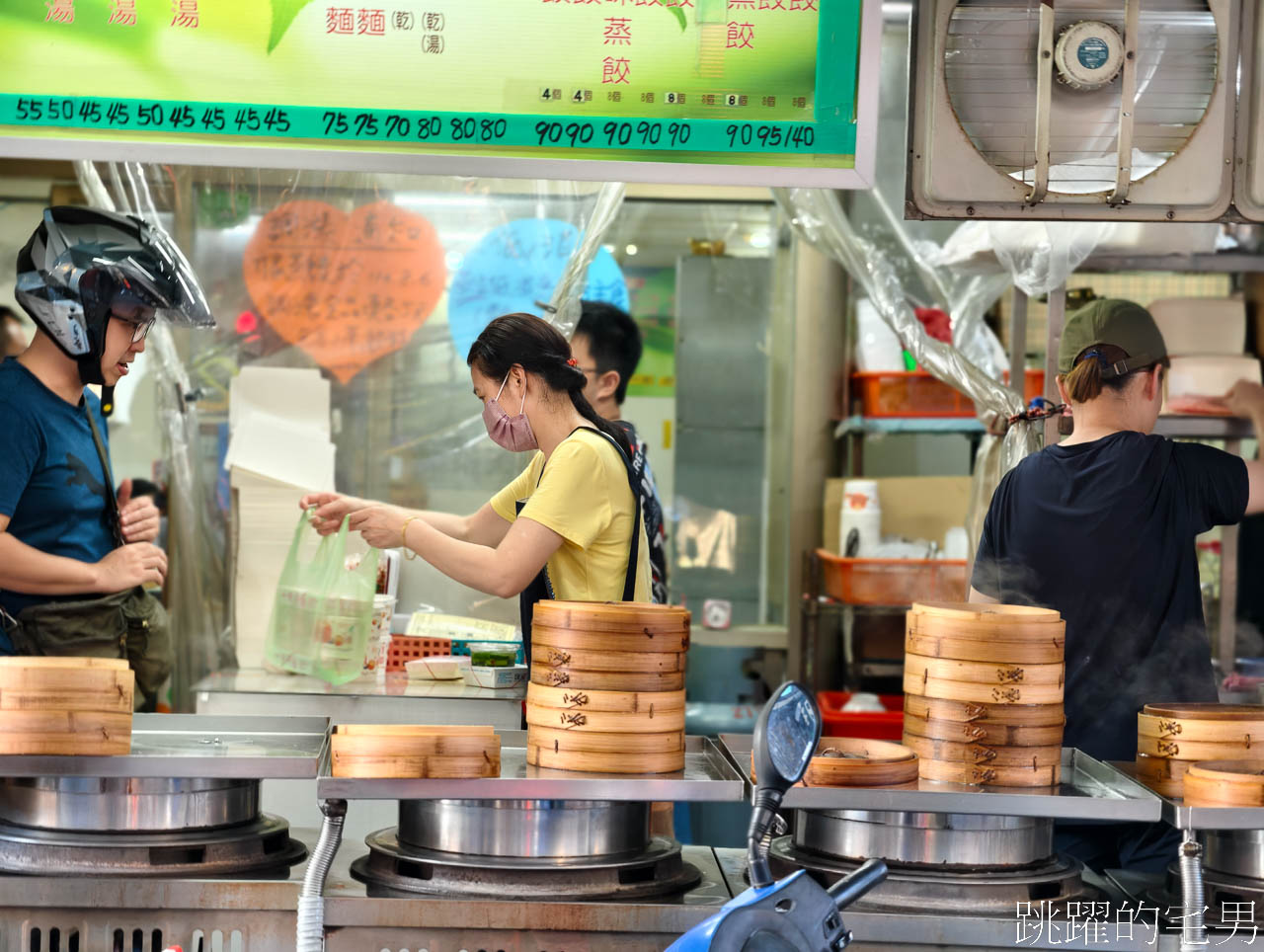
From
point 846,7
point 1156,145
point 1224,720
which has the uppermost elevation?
point 846,7

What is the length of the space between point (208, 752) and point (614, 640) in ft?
2.44

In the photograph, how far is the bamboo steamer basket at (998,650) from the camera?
223cm

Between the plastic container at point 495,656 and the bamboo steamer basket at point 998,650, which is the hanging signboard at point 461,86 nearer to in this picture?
the bamboo steamer basket at point 998,650

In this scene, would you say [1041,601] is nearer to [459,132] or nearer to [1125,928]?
[1125,928]

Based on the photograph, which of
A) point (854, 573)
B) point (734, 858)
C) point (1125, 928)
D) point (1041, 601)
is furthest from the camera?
point (854, 573)

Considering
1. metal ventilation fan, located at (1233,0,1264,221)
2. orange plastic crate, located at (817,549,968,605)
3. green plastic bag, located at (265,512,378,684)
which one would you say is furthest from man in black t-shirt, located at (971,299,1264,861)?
orange plastic crate, located at (817,549,968,605)

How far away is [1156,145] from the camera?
2592 millimetres

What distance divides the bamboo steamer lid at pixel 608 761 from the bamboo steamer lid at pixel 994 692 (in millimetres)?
460

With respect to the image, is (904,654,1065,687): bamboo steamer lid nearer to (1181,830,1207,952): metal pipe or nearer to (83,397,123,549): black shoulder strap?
(1181,830,1207,952): metal pipe

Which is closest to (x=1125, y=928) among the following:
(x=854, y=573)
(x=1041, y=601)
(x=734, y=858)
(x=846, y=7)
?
(x=734, y=858)

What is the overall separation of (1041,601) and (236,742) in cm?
175

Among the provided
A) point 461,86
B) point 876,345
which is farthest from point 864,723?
point 461,86

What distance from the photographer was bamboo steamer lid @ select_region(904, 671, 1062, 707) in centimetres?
223

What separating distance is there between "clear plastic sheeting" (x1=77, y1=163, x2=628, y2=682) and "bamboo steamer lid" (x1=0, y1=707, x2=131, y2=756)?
2204mm
